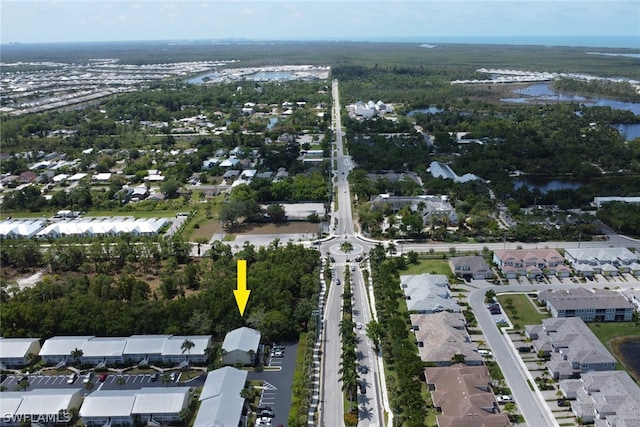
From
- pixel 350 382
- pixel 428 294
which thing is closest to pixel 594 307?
pixel 428 294

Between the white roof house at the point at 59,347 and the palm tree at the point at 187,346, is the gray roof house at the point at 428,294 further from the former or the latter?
the white roof house at the point at 59,347

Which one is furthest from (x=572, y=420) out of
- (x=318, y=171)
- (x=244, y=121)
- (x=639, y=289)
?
(x=244, y=121)

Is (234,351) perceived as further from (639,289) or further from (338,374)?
(639,289)

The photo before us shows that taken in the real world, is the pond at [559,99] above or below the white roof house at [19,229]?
above

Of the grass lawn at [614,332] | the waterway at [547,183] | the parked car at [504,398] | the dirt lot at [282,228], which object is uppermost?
the waterway at [547,183]

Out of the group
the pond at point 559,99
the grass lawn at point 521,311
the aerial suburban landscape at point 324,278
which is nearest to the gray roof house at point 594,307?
the aerial suburban landscape at point 324,278

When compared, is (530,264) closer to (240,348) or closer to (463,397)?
(463,397)

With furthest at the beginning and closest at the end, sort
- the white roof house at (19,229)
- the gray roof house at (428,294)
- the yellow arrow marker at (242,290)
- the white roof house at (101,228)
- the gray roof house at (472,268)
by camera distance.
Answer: the white roof house at (19,229), the white roof house at (101,228), the gray roof house at (472,268), the gray roof house at (428,294), the yellow arrow marker at (242,290)
